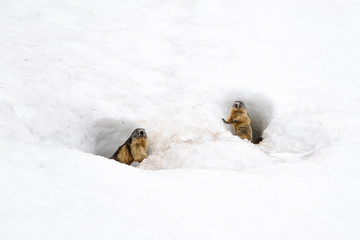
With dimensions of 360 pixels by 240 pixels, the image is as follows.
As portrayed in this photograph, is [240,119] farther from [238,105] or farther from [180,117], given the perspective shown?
[180,117]

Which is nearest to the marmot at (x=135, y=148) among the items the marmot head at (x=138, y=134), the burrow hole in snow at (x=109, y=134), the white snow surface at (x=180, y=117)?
the marmot head at (x=138, y=134)

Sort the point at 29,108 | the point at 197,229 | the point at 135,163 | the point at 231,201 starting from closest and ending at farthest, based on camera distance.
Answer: the point at 197,229 < the point at 231,201 < the point at 29,108 < the point at 135,163

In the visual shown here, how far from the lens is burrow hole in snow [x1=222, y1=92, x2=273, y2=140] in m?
9.95

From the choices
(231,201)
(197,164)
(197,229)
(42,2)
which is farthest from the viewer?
(42,2)

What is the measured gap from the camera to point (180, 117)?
912 centimetres

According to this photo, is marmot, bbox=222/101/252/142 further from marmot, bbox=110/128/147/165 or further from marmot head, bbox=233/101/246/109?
marmot, bbox=110/128/147/165

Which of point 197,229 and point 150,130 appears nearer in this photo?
point 197,229

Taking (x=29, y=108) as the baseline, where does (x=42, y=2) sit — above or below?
above

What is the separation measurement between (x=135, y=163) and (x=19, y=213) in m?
4.21

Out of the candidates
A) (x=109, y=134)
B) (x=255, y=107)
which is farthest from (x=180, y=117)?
(x=255, y=107)

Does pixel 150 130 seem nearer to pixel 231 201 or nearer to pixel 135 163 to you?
pixel 135 163

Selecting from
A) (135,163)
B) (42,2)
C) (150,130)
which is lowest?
(135,163)

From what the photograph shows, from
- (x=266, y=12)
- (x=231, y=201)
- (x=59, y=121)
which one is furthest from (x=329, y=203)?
(x=266, y=12)

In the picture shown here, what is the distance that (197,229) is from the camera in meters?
5.12
